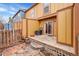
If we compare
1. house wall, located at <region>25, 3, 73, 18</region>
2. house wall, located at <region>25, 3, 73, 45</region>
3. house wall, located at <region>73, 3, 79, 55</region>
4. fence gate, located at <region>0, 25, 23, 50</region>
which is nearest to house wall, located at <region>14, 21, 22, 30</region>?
fence gate, located at <region>0, 25, 23, 50</region>

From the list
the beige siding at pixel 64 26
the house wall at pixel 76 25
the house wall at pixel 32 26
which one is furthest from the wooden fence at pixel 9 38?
the house wall at pixel 76 25

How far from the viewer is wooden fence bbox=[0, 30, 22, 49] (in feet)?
7.13

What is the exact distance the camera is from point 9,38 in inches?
86.4

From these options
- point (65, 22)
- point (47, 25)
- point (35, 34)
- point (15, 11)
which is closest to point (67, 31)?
point (65, 22)

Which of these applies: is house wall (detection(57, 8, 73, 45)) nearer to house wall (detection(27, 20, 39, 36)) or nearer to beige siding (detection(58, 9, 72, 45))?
beige siding (detection(58, 9, 72, 45))

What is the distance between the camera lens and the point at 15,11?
86.4 inches

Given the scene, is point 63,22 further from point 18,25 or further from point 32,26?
point 18,25

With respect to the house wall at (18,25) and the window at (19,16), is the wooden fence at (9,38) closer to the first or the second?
the house wall at (18,25)

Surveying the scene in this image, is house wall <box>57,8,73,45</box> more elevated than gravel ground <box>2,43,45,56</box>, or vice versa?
house wall <box>57,8,73,45</box>

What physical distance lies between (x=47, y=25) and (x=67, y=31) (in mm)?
350

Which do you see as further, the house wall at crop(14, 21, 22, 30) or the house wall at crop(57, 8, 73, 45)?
the house wall at crop(14, 21, 22, 30)

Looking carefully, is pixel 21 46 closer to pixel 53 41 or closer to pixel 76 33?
pixel 53 41

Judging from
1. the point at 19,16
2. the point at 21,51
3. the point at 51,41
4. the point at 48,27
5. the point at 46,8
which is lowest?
the point at 21,51

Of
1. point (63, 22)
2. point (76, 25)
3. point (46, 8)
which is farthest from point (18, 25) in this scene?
point (76, 25)
